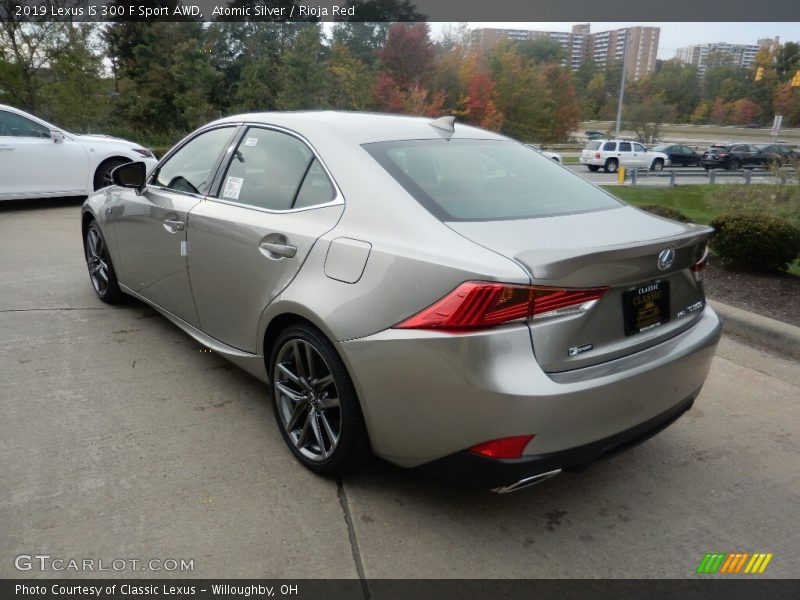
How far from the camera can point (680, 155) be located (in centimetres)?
3509

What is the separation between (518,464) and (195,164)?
2.78 m

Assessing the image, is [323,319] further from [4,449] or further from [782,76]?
[782,76]

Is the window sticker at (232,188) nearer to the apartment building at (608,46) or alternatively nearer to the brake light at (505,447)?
the brake light at (505,447)

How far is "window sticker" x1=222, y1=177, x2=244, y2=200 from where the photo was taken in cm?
337

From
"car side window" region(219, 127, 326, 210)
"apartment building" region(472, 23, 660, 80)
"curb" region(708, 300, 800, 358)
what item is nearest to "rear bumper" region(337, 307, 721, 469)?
"car side window" region(219, 127, 326, 210)

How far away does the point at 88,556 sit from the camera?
7.60 feet

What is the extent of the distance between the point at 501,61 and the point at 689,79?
43.2 m

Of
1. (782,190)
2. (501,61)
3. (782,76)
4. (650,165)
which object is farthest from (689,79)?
(782,190)

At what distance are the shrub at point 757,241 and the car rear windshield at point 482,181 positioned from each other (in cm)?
340

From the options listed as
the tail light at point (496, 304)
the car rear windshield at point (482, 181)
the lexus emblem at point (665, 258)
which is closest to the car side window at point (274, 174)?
the car rear windshield at point (482, 181)

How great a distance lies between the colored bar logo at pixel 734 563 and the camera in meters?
2.36

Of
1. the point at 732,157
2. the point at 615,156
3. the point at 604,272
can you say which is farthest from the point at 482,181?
the point at 732,157

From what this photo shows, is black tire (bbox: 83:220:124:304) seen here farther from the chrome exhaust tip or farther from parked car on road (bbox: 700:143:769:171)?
parked car on road (bbox: 700:143:769:171)

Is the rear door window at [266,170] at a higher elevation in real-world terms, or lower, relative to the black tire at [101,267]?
higher
